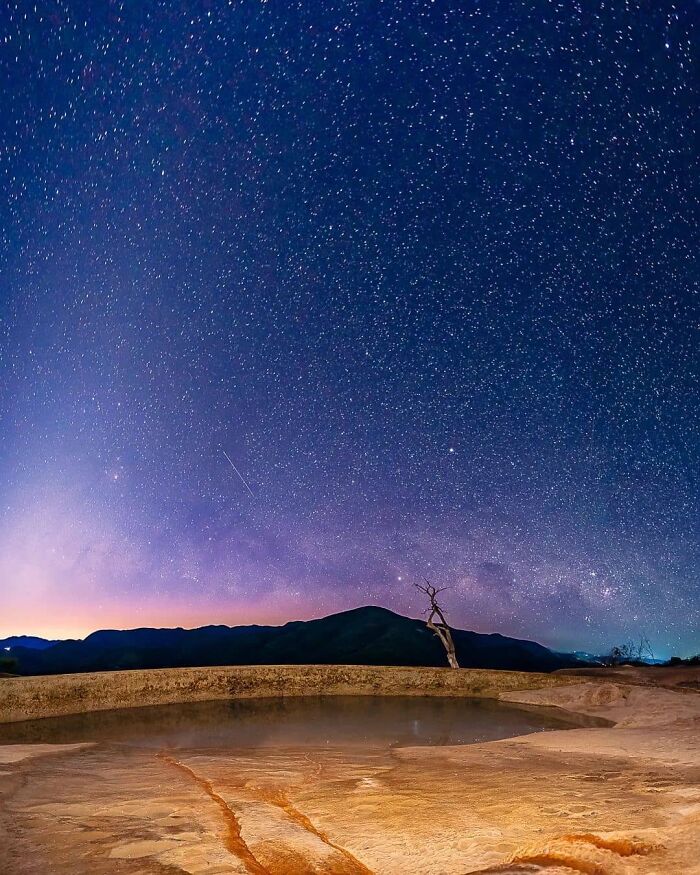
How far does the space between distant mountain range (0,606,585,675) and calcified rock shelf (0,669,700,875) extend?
71.2 metres

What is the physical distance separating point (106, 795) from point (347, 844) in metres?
2.95

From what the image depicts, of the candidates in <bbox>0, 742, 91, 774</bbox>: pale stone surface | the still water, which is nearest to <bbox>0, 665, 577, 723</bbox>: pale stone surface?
the still water

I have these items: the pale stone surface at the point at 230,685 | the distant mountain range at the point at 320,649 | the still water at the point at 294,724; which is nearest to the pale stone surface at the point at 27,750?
the still water at the point at 294,724

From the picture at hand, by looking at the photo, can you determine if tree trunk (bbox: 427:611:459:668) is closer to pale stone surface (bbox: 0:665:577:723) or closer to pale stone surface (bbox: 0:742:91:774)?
pale stone surface (bbox: 0:665:577:723)

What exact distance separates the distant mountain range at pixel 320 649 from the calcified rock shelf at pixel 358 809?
7121 centimetres

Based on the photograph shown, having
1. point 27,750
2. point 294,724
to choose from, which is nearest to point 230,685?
point 294,724

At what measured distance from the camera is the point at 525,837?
4.15 m

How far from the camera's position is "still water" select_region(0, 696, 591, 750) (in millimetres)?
9797

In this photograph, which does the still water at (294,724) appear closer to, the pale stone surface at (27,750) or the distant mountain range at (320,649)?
the pale stone surface at (27,750)

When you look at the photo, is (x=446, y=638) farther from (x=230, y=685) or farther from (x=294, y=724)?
(x=294, y=724)

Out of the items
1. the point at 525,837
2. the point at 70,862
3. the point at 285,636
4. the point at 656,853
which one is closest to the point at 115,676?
the point at 70,862

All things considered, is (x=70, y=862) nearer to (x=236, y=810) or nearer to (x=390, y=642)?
(x=236, y=810)

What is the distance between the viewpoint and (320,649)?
91125 mm

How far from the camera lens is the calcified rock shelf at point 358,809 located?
12.6 ft
